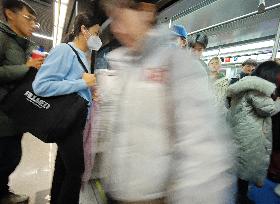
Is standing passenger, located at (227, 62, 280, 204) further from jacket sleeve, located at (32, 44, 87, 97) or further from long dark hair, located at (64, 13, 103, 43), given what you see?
jacket sleeve, located at (32, 44, 87, 97)

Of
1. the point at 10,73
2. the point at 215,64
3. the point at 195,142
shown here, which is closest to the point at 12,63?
the point at 10,73

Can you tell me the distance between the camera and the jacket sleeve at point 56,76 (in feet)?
5.65

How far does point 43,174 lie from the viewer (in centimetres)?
304

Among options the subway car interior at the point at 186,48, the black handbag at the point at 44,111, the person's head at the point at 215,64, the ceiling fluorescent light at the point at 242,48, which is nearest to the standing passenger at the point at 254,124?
the subway car interior at the point at 186,48

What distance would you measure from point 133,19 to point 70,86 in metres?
0.99

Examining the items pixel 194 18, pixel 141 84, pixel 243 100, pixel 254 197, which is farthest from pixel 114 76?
pixel 194 18

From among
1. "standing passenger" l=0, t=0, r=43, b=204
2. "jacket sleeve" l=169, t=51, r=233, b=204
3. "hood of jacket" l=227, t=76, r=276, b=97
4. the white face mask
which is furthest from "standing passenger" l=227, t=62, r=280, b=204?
"jacket sleeve" l=169, t=51, r=233, b=204

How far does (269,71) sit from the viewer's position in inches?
101

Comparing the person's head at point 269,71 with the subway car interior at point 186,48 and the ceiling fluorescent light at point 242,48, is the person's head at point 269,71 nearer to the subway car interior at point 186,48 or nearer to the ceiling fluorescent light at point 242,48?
the subway car interior at point 186,48

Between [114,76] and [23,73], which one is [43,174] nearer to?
[23,73]

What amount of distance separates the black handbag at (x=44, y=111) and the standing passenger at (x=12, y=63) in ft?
0.41

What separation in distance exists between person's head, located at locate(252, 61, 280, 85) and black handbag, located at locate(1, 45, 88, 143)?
1666 millimetres

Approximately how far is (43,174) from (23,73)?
58.3 inches

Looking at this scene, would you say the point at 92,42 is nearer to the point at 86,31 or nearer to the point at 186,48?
the point at 86,31
